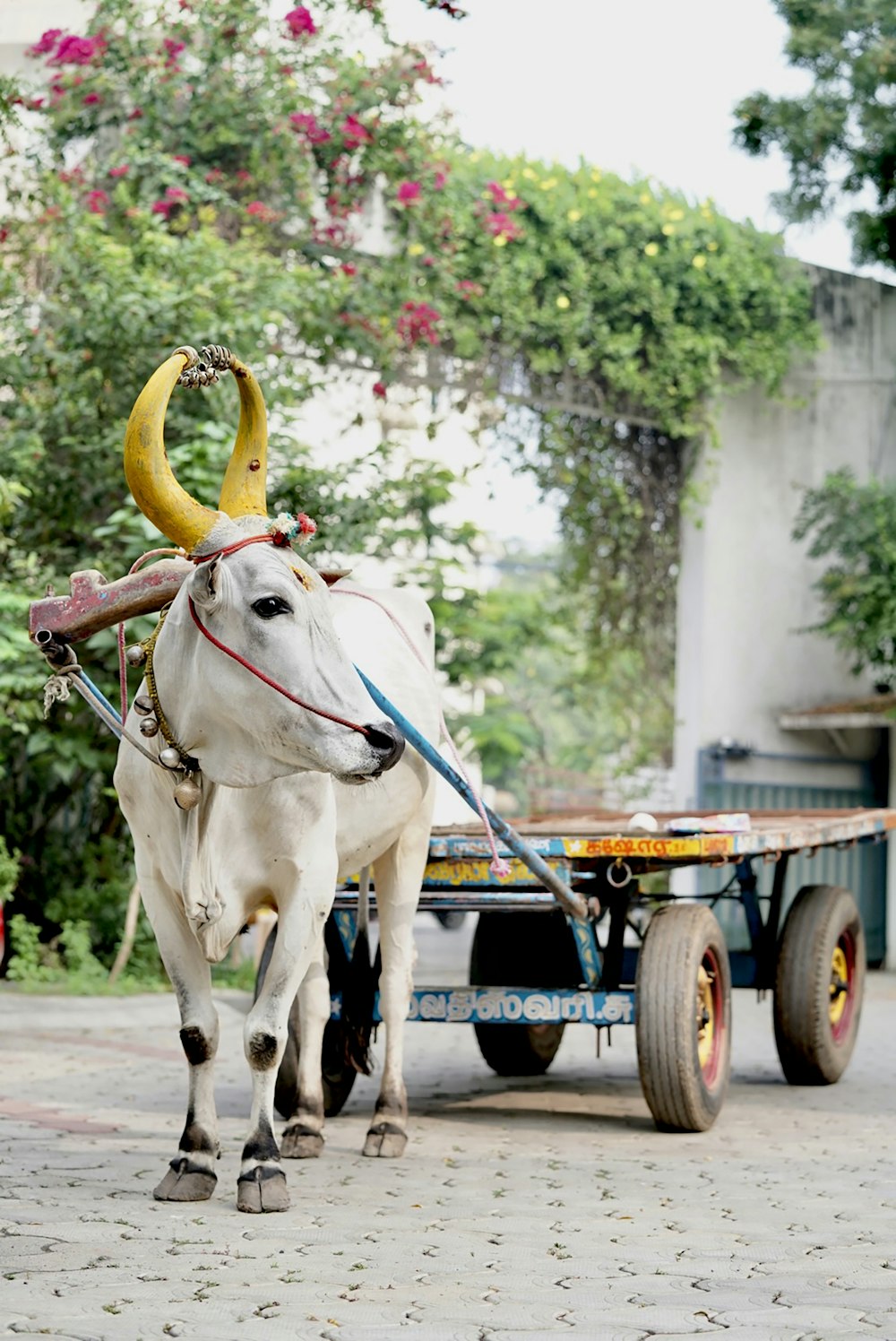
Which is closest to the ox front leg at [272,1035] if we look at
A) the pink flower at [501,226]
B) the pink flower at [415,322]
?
the pink flower at [415,322]

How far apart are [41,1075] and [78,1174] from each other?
2.92m

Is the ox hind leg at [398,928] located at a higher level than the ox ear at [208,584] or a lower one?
lower

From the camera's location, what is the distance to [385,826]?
21.7 ft

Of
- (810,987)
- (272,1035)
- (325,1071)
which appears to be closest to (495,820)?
(272,1035)

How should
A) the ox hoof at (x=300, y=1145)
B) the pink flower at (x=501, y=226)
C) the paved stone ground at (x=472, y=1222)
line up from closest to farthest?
the paved stone ground at (x=472, y=1222) → the ox hoof at (x=300, y=1145) → the pink flower at (x=501, y=226)

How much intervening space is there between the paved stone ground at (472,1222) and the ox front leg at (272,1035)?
10 centimetres

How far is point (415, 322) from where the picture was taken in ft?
43.8

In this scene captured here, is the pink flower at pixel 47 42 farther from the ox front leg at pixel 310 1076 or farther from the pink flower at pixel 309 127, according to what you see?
the ox front leg at pixel 310 1076

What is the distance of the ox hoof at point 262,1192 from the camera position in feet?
17.2

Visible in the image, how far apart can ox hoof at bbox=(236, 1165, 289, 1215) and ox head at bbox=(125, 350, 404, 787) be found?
117cm

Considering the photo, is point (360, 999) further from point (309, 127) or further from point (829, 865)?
point (829, 865)

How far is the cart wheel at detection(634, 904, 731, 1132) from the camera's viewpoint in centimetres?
690

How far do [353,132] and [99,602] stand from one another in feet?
28.6

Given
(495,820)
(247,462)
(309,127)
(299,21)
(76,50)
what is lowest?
(495,820)
